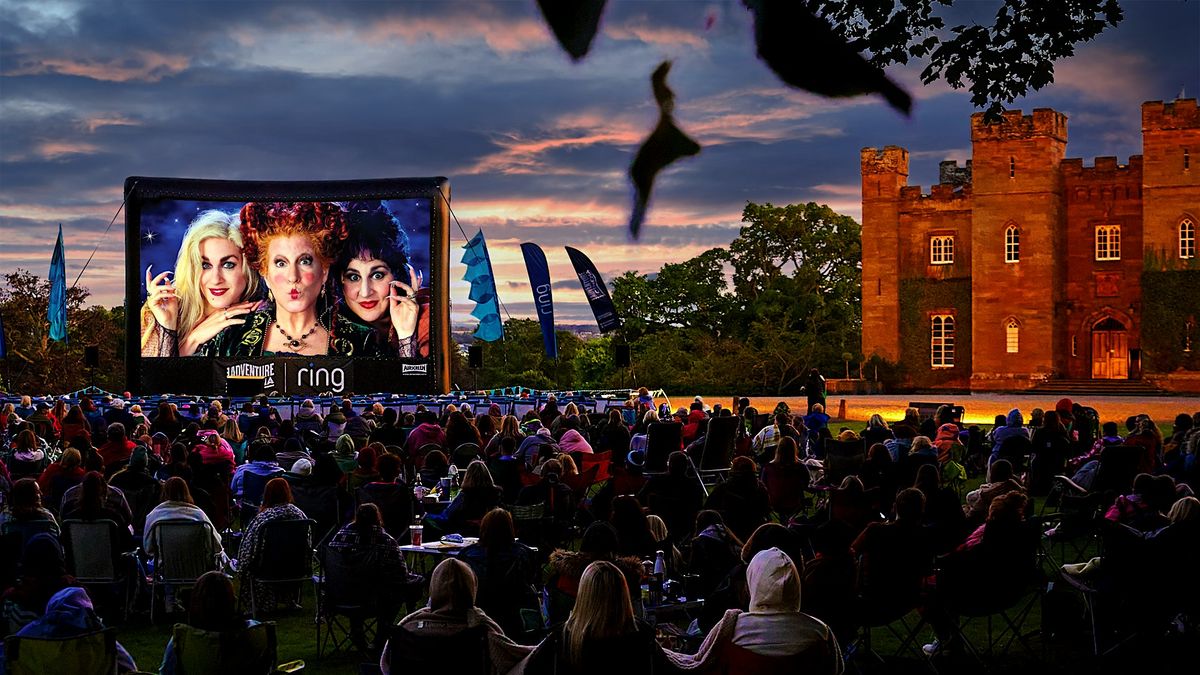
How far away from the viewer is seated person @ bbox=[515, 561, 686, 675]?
4.51 m

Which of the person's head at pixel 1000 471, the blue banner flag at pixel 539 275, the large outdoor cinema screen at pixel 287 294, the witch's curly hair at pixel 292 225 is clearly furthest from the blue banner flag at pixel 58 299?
the person's head at pixel 1000 471

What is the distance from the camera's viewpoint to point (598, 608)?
14.8 feet

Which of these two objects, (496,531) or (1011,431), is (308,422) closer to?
(1011,431)

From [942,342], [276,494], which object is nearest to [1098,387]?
[942,342]

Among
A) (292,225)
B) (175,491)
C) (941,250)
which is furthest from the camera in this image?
(941,250)

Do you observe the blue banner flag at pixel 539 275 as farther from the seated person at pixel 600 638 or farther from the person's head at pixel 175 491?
the seated person at pixel 600 638

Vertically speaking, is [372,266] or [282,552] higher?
[372,266]

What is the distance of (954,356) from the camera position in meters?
47.3

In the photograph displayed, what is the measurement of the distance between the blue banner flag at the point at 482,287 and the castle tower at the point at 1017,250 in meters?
24.4

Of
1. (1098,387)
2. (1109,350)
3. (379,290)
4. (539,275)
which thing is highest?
(379,290)

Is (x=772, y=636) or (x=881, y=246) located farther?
(x=881, y=246)

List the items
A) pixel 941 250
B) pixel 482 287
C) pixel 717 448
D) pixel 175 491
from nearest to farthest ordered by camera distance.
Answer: pixel 175 491
pixel 717 448
pixel 482 287
pixel 941 250

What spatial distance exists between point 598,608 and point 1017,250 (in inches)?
1714

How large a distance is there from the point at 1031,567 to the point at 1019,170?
4053 centimetres
